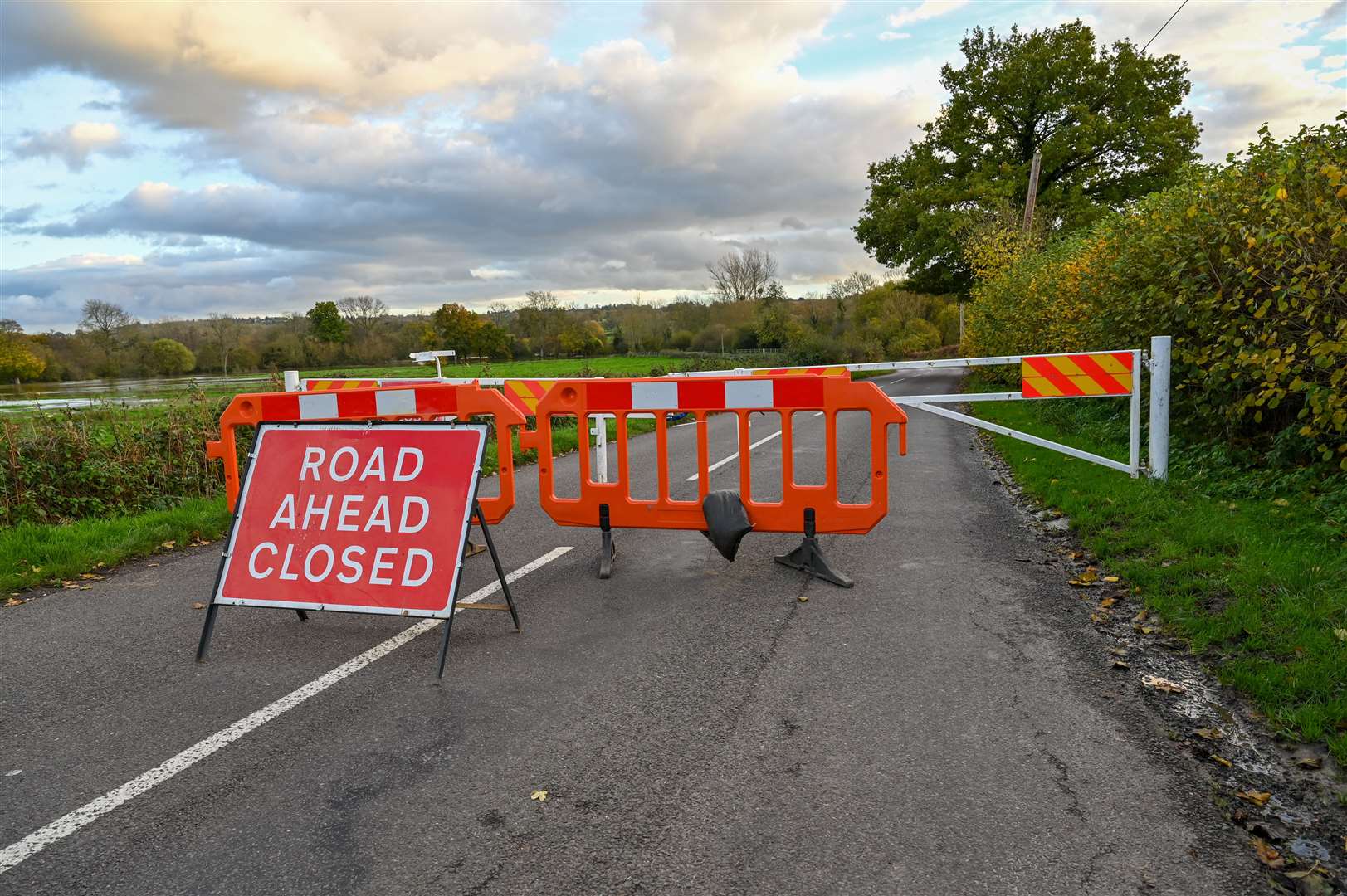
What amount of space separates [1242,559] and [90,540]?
9402 mm

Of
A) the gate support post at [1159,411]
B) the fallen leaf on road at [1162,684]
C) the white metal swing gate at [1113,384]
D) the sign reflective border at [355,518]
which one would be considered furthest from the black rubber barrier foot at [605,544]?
the gate support post at [1159,411]

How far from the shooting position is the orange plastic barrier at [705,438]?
20.1 ft

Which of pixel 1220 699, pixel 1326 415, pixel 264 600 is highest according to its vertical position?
pixel 1326 415

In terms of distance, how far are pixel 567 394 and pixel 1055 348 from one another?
1204 cm

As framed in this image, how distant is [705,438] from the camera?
246 inches

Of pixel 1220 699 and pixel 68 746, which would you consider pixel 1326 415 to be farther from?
pixel 68 746

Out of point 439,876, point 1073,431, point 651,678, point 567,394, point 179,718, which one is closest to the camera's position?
point 439,876

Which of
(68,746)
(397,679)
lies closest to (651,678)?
(397,679)

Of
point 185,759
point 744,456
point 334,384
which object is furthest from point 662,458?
point 334,384

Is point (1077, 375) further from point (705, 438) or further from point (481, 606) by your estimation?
point (481, 606)

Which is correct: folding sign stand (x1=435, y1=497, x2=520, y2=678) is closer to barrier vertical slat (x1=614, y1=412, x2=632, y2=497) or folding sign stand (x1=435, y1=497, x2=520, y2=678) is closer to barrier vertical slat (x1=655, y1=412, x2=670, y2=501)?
barrier vertical slat (x1=614, y1=412, x2=632, y2=497)

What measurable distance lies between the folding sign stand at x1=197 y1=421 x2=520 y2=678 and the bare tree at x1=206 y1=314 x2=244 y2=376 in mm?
46861

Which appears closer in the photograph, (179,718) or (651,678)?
(179,718)

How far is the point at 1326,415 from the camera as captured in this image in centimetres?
514
